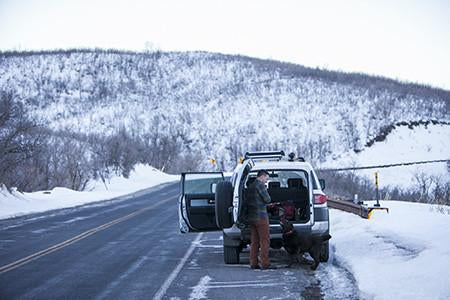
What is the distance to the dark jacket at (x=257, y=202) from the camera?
1071cm

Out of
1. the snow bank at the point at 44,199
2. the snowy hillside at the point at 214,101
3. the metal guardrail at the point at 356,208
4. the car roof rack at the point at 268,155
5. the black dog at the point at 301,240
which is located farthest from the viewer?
the snowy hillside at the point at 214,101

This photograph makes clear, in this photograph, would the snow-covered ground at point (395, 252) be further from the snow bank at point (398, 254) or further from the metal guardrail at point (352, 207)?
the metal guardrail at point (352, 207)

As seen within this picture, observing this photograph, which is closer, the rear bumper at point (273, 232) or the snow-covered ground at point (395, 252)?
Result: the snow-covered ground at point (395, 252)

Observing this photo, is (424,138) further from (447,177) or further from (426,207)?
(426,207)

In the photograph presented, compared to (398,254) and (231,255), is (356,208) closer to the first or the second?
(231,255)

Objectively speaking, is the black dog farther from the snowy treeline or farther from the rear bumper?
the snowy treeline

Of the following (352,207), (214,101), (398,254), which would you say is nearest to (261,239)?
(398,254)

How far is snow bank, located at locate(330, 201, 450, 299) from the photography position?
8.05 meters

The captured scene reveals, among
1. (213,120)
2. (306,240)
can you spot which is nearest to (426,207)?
(306,240)

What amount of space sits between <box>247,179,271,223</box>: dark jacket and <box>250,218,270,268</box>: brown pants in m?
0.09

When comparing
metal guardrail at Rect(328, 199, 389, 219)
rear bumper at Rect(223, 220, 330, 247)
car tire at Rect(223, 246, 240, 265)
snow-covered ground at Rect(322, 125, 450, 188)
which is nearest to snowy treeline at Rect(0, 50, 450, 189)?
snow-covered ground at Rect(322, 125, 450, 188)

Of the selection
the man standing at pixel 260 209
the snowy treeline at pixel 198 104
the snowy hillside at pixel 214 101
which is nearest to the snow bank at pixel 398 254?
the man standing at pixel 260 209

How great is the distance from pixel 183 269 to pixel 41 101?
393 ft

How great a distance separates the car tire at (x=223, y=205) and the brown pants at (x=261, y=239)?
51 centimetres
